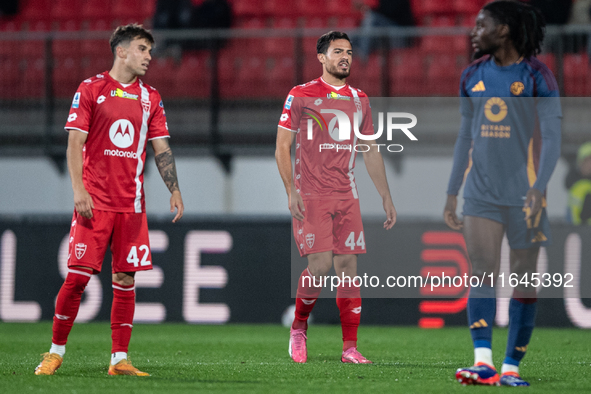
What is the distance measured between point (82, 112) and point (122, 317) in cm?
120

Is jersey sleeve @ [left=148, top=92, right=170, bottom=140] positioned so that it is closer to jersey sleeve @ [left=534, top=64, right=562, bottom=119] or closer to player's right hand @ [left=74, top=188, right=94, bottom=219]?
player's right hand @ [left=74, top=188, right=94, bottom=219]

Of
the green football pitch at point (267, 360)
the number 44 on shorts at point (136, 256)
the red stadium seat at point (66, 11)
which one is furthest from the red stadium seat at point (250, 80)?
the number 44 on shorts at point (136, 256)

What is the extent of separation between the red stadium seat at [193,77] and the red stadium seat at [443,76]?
2858mm

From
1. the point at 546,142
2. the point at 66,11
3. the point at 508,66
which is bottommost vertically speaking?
the point at 546,142

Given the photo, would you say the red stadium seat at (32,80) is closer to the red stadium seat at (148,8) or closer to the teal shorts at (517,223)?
the red stadium seat at (148,8)

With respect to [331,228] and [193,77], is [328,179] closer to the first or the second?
[331,228]

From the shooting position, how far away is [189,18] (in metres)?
11.1

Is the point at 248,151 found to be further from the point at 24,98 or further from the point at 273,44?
the point at 24,98

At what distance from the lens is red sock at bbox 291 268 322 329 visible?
18.0 feet

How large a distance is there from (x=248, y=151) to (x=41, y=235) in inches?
104

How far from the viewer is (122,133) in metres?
4.70

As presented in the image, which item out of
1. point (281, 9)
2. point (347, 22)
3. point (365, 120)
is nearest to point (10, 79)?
point (281, 9)

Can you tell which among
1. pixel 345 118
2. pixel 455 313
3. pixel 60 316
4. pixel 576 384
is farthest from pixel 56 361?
pixel 455 313

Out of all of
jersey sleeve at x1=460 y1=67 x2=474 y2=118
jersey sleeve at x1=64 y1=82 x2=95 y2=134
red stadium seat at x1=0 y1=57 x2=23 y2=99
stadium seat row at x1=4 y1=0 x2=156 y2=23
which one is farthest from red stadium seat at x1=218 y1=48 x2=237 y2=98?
jersey sleeve at x1=460 y1=67 x2=474 y2=118
